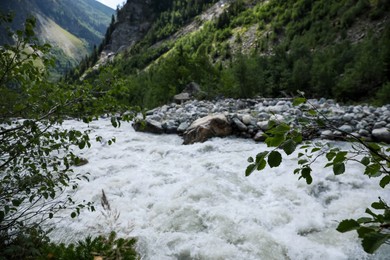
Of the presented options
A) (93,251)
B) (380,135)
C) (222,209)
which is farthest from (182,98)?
(93,251)

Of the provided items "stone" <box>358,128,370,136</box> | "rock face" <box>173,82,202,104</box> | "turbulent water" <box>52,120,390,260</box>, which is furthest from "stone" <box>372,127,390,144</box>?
"rock face" <box>173,82,202,104</box>

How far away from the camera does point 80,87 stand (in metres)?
2.10

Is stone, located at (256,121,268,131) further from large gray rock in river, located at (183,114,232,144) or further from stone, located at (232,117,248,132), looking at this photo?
large gray rock in river, located at (183,114,232,144)

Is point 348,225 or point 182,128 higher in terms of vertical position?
point 348,225

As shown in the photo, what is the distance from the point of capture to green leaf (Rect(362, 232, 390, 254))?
0.56m

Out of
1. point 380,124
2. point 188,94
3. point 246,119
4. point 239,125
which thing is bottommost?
point 188,94

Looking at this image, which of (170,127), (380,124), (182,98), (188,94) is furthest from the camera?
(188,94)

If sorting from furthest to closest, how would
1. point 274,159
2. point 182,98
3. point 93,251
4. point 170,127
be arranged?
point 182,98 → point 170,127 → point 93,251 → point 274,159

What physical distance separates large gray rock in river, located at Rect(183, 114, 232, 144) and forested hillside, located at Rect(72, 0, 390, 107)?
323cm

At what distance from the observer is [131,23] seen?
317 ft

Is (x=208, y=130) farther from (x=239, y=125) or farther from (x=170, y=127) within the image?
(x=170, y=127)

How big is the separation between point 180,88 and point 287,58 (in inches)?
364

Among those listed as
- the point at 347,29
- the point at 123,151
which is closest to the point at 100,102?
the point at 123,151

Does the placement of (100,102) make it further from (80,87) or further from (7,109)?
(7,109)
